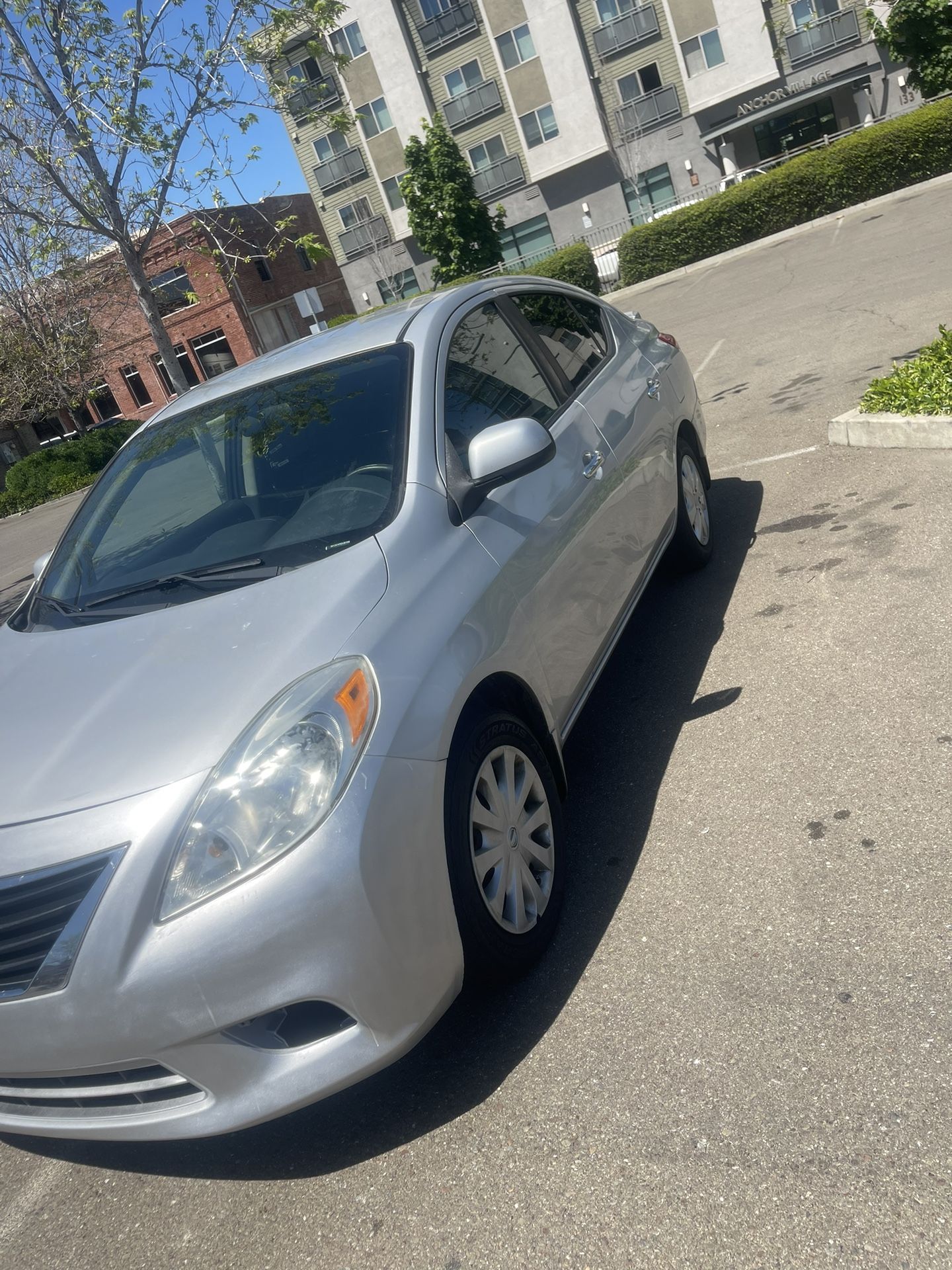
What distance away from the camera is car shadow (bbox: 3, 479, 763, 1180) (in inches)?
106

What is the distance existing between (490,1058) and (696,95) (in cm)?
4081

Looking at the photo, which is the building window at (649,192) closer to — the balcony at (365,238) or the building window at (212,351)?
the balcony at (365,238)

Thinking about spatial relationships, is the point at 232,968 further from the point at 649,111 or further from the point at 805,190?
the point at 649,111

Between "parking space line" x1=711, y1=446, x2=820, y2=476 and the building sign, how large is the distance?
34.6 metres

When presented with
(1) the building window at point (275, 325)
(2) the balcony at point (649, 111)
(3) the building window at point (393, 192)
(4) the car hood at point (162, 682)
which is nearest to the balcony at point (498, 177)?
(3) the building window at point (393, 192)

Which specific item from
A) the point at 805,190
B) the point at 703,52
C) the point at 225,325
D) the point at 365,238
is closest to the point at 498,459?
the point at 805,190

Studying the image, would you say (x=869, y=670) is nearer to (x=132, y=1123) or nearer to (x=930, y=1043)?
(x=930, y=1043)

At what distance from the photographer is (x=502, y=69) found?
131 feet

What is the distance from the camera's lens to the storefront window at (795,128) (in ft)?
126

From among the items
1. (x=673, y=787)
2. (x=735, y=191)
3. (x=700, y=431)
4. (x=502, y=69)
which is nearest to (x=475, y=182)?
(x=502, y=69)

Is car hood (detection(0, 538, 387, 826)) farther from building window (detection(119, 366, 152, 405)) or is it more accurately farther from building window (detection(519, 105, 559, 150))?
building window (detection(119, 366, 152, 405))

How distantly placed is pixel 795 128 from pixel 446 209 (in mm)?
12829

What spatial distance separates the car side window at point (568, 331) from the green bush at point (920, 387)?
212cm

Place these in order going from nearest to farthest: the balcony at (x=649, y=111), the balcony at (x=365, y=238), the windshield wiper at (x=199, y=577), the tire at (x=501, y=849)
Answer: the tire at (x=501, y=849) → the windshield wiper at (x=199, y=577) → the balcony at (x=649, y=111) → the balcony at (x=365, y=238)
